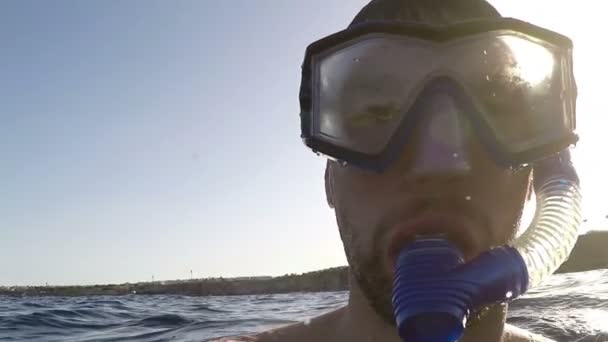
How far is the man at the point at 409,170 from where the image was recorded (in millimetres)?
1655

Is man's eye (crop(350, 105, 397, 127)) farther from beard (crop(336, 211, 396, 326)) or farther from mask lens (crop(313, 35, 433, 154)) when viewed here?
beard (crop(336, 211, 396, 326))

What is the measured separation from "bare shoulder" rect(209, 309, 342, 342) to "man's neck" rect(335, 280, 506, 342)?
0.13m

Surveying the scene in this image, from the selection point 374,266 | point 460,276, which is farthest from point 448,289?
point 374,266

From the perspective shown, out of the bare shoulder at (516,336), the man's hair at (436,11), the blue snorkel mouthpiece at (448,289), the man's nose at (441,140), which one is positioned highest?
the man's hair at (436,11)

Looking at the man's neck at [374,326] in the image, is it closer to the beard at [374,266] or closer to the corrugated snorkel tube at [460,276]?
the beard at [374,266]

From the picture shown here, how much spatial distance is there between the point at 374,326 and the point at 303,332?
0.54m

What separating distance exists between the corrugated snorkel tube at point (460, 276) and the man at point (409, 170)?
0.15m

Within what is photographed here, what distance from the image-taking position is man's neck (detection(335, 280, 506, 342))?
2.01 meters

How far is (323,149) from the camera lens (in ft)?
6.29

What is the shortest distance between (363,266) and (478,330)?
20.8 inches

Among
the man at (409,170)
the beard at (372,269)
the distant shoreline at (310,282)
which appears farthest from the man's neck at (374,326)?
the distant shoreline at (310,282)

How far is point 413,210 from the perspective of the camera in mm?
1695

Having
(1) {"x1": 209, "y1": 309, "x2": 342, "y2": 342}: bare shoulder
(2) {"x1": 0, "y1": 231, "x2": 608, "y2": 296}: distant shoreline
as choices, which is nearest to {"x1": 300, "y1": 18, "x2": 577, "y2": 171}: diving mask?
(1) {"x1": 209, "y1": 309, "x2": 342, "y2": 342}: bare shoulder

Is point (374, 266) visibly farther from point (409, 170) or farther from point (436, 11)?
point (436, 11)
